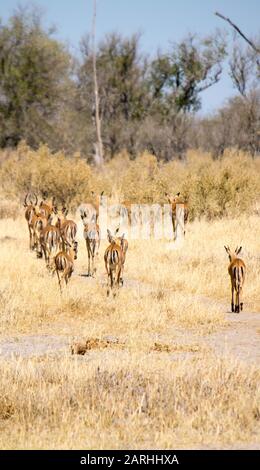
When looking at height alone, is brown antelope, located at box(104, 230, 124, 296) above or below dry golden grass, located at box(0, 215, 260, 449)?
above

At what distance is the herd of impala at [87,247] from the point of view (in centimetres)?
1204

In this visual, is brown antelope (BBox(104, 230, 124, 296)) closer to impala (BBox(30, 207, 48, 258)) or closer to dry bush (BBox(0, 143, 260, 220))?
impala (BBox(30, 207, 48, 258))

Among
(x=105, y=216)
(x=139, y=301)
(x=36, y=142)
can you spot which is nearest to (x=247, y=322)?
(x=139, y=301)

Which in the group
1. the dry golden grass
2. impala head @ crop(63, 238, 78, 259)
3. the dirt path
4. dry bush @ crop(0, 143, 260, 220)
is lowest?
the dirt path

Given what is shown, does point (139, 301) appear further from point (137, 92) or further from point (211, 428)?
point (137, 92)

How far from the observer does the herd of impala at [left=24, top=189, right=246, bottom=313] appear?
12.0 meters

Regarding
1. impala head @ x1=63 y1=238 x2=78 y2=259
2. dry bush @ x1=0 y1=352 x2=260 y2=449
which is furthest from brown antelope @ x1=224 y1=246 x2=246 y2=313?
dry bush @ x1=0 y1=352 x2=260 y2=449

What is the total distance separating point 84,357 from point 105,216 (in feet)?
44.2

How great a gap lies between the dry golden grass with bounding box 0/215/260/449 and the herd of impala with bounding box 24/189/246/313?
0.29 meters

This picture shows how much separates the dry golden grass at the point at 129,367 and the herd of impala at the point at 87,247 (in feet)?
0.97

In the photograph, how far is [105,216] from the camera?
2217 cm

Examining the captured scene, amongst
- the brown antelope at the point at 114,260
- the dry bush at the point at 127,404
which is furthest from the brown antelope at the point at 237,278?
the dry bush at the point at 127,404

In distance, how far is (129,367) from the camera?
8.02 metres

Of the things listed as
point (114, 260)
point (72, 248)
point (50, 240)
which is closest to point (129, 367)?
point (114, 260)
